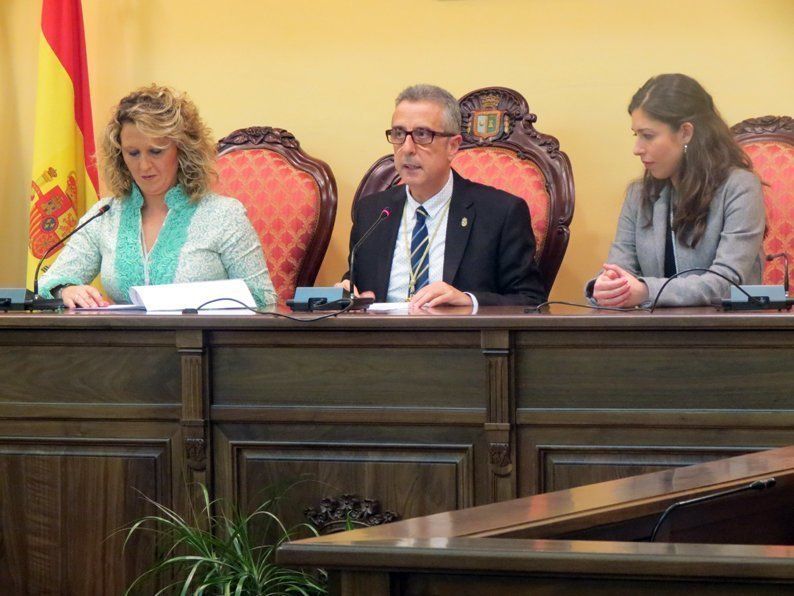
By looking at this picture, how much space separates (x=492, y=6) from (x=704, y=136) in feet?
3.93

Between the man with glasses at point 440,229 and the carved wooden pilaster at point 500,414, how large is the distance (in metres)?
0.84

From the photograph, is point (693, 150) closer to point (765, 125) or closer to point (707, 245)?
point (707, 245)

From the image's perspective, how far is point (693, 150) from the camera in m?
3.18

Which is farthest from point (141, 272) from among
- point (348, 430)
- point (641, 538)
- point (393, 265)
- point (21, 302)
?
point (641, 538)

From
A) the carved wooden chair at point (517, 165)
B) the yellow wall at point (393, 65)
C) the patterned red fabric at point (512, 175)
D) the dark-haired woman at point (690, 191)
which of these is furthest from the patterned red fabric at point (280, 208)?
the dark-haired woman at point (690, 191)

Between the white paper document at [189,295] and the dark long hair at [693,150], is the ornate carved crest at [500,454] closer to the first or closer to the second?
the white paper document at [189,295]

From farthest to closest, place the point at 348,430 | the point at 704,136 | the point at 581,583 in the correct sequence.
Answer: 1. the point at 704,136
2. the point at 348,430
3. the point at 581,583

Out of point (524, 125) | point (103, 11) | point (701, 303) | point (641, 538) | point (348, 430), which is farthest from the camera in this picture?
point (103, 11)

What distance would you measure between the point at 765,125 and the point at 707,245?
737mm

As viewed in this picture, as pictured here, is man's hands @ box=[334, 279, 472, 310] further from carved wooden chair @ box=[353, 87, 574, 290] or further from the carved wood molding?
carved wooden chair @ box=[353, 87, 574, 290]

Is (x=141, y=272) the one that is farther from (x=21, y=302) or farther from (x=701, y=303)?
(x=701, y=303)

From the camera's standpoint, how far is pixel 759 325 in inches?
89.1

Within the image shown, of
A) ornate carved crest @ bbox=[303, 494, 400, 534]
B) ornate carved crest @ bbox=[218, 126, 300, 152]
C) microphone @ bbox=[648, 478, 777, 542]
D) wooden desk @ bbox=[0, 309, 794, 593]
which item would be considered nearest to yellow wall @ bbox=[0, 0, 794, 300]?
ornate carved crest @ bbox=[218, 126, 300, 152]

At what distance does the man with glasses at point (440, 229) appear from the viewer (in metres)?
3.26
